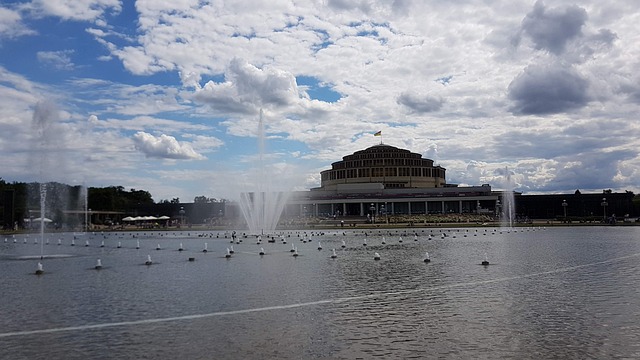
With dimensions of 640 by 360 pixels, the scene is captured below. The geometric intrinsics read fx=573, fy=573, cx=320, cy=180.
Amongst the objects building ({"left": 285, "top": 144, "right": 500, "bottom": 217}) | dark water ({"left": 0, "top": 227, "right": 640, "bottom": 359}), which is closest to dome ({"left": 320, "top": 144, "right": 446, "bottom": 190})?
building ({"left": 285, "top": 144, "right": 500, "bottom": 217})

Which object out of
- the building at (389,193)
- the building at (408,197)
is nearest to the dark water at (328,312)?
the building at (408,197)

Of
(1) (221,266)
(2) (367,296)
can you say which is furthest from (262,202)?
(2) (367,296)

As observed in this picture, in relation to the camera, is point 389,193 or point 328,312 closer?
point 328,312

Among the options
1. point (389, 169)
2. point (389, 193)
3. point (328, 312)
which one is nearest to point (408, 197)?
point (389, 193)

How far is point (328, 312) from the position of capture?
18.6 meters

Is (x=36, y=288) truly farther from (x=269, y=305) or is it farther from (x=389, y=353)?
(x=389, y=353)

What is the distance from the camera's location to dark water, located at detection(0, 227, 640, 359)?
547 inches

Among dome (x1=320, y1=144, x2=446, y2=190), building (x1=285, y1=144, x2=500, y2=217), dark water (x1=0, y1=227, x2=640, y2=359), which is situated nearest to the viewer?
dark water (x1=0, y1=227, x2=640, y2=359)

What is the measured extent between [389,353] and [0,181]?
566ft

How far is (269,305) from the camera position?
20.2 m

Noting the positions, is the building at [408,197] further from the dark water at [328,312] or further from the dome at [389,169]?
the dark water at [328,312]

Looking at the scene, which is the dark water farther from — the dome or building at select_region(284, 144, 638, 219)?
the dome

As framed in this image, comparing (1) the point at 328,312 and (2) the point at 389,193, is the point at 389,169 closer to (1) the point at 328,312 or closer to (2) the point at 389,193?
(2) the point at 389,193

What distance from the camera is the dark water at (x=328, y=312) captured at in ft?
45.6
